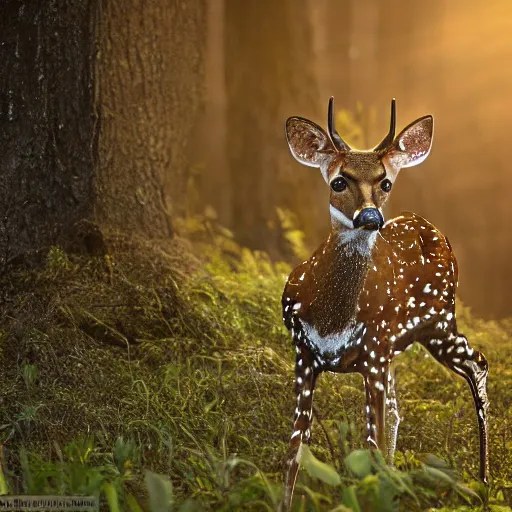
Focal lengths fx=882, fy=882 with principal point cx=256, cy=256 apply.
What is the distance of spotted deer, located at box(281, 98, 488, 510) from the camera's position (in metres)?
3.20

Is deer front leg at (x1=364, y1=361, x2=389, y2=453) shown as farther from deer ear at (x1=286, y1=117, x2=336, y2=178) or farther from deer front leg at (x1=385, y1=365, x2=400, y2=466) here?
deer ear at (x1=286, y1=117, x2=336, y2=178)

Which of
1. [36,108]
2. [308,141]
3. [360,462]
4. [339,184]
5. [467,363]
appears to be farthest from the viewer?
[36,108]

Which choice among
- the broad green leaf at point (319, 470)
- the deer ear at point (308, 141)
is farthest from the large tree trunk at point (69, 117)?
the broad green leaf at point (319, 470)

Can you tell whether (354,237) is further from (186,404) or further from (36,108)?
(36,108)

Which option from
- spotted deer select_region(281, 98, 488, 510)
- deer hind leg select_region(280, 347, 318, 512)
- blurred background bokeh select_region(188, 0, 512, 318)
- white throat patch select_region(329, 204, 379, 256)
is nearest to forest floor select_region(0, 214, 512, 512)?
deer hind leg select_region(280, 347, 318, 512)

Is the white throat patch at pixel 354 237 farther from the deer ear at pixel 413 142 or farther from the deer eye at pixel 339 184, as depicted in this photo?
the deer ear at pixel 413 142

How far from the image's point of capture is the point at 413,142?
138 inches

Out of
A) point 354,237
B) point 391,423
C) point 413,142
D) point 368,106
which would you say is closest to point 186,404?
point 391,423

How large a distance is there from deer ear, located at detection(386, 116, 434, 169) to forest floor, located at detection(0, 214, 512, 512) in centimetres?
107

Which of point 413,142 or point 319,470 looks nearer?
point 319,470

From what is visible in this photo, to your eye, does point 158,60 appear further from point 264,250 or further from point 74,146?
point 264,250

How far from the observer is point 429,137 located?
3.54 meters

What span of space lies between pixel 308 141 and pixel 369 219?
57 cm

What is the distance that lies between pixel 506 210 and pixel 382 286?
22.9 feet
